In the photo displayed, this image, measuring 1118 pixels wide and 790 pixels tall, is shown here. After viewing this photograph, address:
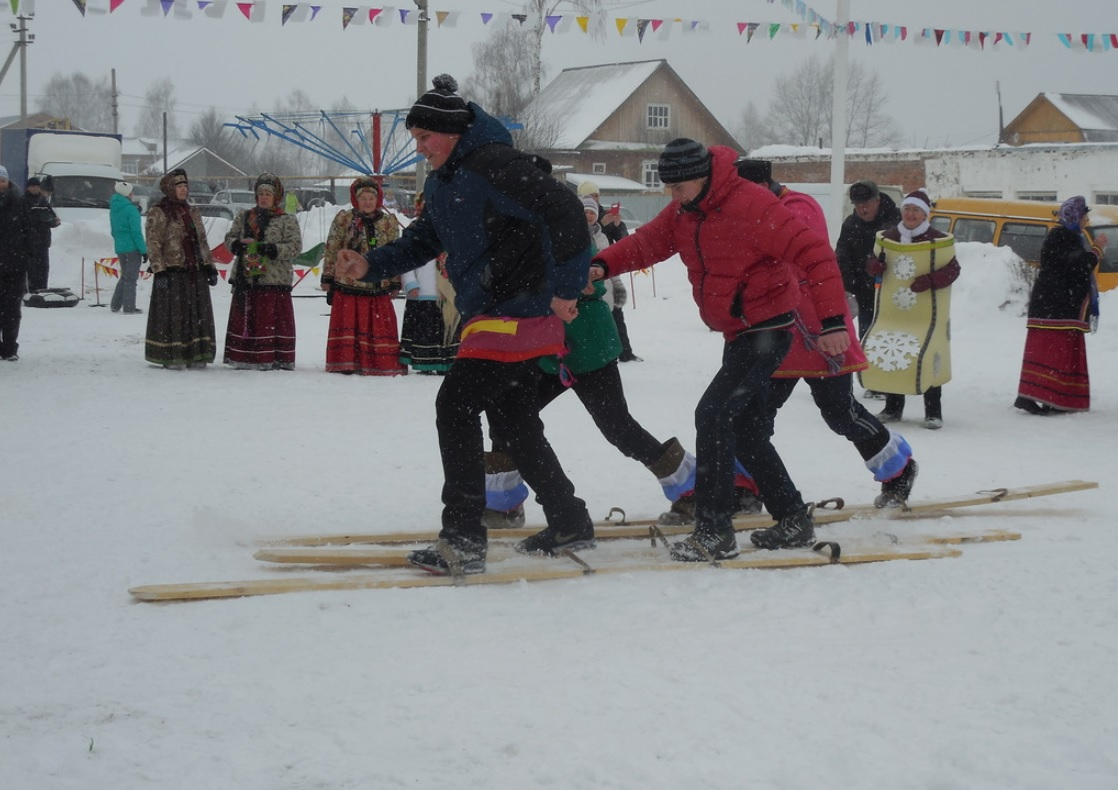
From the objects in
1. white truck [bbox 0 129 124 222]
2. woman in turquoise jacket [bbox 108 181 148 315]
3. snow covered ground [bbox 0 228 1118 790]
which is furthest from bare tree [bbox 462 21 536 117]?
snow covered ground [bbox 0 228 1118 790]

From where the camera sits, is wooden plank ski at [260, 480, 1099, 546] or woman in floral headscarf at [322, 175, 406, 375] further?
woman in floral headscarf at [322, 175, 406, 375]

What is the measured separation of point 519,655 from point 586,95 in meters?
45.4

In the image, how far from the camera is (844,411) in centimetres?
498

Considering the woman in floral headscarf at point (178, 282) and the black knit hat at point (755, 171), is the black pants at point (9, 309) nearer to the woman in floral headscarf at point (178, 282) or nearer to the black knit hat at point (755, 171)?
the woman in floral headscarf at point (178, 282)

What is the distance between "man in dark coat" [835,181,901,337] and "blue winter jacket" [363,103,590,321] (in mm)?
4727

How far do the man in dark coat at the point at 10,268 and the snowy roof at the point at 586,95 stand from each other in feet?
110

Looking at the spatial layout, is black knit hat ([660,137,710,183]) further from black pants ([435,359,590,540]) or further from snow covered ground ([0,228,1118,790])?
snow covered ground ([0,228,1118,790])

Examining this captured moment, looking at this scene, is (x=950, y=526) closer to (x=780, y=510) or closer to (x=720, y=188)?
(x=780, y=510)

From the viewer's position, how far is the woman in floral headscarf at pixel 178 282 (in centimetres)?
975

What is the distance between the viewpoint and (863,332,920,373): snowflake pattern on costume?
25.9 feet

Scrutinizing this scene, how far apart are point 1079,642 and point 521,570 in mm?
1769

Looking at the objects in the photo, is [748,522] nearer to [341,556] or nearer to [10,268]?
[341,556]

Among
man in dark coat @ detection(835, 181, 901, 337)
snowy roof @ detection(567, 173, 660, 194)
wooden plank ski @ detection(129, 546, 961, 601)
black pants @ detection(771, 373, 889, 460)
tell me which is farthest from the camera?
snowy roof @ detection(567, 173, 660, 194)

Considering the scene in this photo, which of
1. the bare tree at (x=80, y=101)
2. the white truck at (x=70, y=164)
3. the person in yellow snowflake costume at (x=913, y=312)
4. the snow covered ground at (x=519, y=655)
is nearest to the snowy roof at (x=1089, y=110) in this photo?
the white truck at (x=70, y=164)
